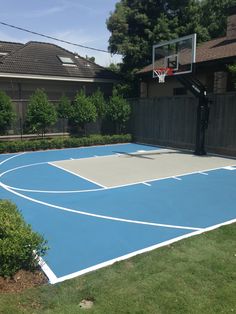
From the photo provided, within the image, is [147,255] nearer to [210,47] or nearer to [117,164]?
[117,164]

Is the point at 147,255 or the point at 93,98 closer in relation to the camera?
the point at 147,255

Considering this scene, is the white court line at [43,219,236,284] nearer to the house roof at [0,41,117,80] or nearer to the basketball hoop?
the basketball hoop

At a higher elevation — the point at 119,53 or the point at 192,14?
the point at 192,14

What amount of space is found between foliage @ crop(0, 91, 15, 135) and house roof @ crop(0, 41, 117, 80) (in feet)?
14.0

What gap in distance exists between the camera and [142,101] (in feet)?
68.8

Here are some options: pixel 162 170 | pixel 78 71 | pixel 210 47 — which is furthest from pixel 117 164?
pixel 78 71

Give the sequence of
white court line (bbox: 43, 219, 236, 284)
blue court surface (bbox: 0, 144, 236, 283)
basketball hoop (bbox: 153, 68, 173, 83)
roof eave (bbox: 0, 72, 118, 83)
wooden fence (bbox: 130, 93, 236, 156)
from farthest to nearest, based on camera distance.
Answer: roof eave (bbox: 0, 72, 118, 83)
basketball hoop (bbox: 153, 68, 173, 83)
wooden fence (bbox: 130, 93, 236, 156)
blue court surface (bbox: 0, 144, 236, 283)
white court line (bbox: 43, 219, 236, 284)

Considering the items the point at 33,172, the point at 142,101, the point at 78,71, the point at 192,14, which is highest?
the point at 192,14

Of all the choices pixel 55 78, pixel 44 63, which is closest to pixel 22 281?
pixel 55 78

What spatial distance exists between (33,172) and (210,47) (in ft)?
46.4

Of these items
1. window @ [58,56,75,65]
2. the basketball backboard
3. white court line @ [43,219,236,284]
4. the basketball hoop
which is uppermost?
window @ [58,56,75,65]

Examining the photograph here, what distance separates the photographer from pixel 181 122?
18.2 metres

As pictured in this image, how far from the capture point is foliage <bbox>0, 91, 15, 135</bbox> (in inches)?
705

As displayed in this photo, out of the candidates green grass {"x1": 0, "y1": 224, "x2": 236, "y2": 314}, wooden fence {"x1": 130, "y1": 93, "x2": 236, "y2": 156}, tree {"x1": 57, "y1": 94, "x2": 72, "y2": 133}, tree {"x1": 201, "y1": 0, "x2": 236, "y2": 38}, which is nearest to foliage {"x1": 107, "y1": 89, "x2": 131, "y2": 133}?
wooden fence {"x1": 130, "y1": 93, "x2": 236, "y2": 156}
